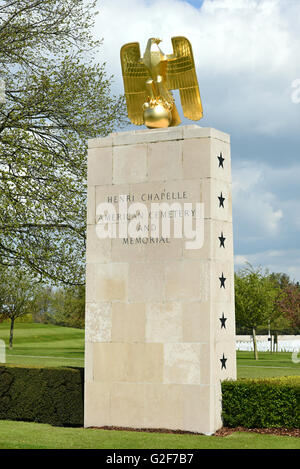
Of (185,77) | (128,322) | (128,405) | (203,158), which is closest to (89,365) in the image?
(128,405)

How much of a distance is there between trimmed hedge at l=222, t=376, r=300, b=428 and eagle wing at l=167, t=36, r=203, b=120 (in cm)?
599

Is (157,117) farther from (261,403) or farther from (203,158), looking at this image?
(261,403)

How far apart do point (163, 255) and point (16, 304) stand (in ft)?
108

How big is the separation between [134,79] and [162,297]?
5.19 m

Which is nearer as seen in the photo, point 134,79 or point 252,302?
point 134,79

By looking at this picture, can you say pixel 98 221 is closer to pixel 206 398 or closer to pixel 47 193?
pixel 206 398

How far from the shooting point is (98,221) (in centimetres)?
1332

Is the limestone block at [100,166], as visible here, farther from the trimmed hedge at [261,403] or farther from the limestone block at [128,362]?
the trimmed hedge at [261,403]

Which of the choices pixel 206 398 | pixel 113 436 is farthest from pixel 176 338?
pixel 113 436

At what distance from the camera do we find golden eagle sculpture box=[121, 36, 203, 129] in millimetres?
13203

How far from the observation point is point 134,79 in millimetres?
13836

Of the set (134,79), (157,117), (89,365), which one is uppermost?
(134,79)

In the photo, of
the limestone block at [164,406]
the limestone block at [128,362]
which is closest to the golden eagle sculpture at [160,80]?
the limestone block at [128,362]

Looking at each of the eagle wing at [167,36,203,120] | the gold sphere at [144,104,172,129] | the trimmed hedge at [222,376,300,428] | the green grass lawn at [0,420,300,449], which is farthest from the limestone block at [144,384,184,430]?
the eagle wing at [167,36,203,120]
